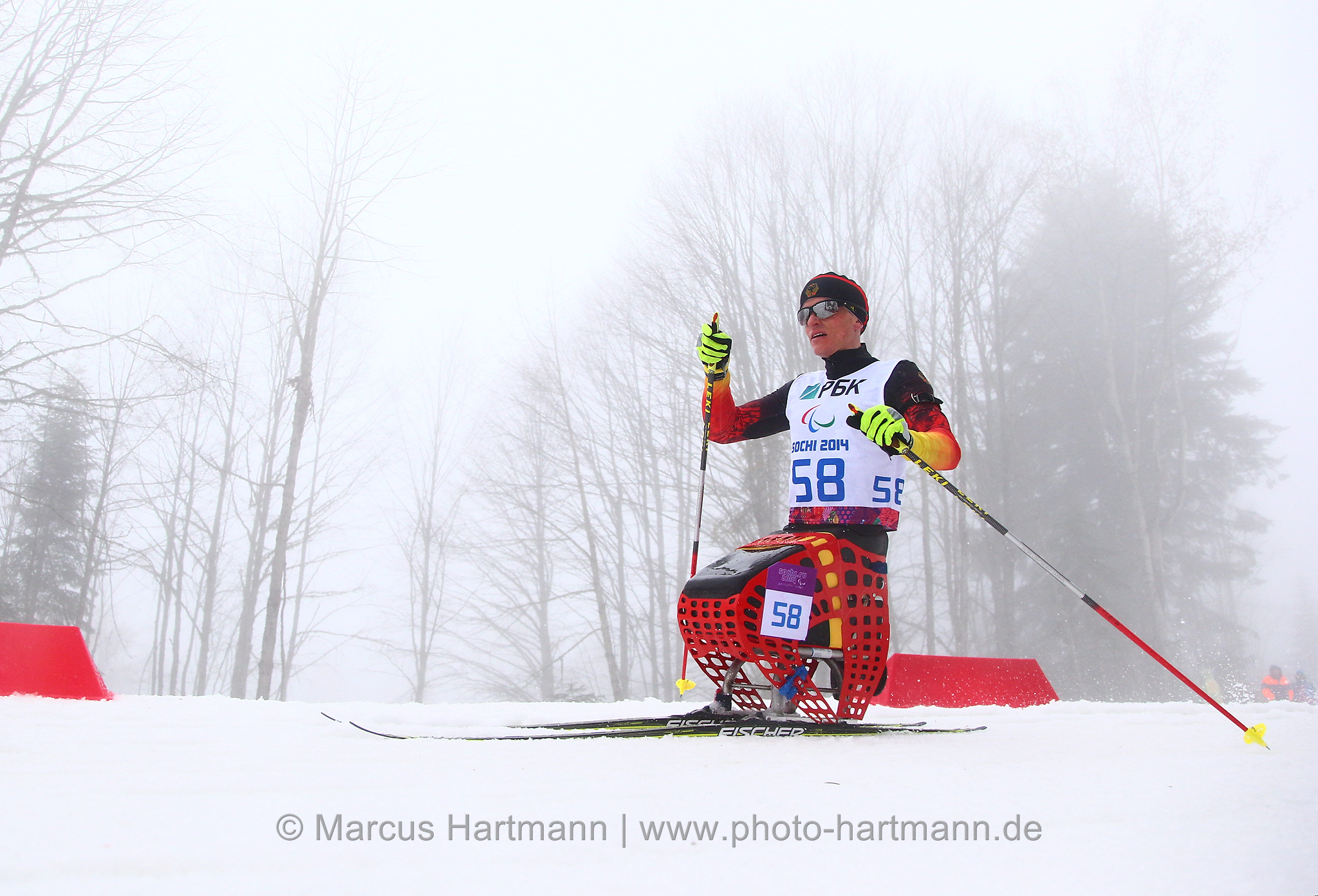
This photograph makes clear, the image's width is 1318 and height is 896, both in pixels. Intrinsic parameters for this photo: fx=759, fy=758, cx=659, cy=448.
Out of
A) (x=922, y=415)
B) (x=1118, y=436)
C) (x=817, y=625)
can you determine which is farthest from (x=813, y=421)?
(x=1118, y=436)

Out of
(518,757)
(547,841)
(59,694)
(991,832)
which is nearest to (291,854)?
(547,841)

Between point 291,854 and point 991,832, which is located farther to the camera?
point 991,832

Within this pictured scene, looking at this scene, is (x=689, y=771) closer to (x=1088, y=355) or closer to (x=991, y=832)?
(x=991, y=832)

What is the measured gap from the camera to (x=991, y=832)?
1.24 metres

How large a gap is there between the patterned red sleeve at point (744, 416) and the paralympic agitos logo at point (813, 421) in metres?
0.22

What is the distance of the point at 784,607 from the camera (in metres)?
2.44

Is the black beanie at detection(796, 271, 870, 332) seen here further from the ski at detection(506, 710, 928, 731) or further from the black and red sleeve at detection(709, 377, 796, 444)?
the ski at detection(506, 710, 928, 731)

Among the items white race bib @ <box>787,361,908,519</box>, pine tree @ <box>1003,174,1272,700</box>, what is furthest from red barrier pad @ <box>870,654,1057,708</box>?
pine tree @ <box>1003,174,1272,700</box>

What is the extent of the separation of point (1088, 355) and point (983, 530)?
4.54 meters

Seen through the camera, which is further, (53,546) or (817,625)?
(53,546)

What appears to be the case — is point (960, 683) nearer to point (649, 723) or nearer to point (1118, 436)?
point (649, 723)

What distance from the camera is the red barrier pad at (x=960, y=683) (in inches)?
160

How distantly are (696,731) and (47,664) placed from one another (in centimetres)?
277

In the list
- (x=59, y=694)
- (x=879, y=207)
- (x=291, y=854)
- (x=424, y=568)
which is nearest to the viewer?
(x=291, y=854)
